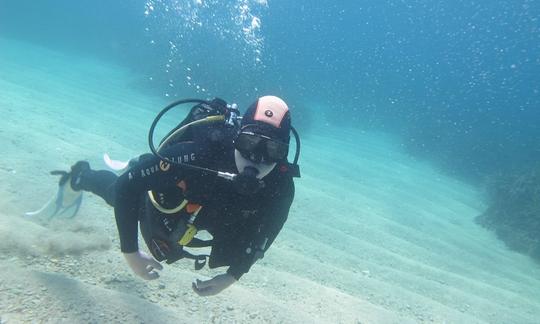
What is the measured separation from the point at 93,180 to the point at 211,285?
7.68ft

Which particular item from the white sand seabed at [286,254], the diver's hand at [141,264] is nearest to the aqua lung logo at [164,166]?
the diver's hand at [141,264]

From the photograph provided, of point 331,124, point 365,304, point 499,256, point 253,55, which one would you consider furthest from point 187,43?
point 365,304

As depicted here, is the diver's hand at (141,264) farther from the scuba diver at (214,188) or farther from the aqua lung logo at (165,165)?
the aqua lung logo at (165,165)

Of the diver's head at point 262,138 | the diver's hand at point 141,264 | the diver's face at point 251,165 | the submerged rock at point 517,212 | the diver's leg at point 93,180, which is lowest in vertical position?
the diver's hand at point 141,264

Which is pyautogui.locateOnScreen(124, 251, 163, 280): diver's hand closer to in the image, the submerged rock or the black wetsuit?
the black wetsuit

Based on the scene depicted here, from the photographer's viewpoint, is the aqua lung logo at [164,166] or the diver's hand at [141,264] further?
the diver's hand at [141,264]

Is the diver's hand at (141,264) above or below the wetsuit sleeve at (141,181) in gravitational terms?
below

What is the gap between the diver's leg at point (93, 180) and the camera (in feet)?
13.5

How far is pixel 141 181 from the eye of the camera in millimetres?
2535

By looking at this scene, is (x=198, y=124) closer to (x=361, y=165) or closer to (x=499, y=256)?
(x=499, y=256)

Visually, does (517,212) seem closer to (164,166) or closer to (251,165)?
(251,165)

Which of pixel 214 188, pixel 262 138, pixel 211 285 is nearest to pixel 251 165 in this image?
pixel 262 138

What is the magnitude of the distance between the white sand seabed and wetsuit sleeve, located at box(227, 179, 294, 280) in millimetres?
785

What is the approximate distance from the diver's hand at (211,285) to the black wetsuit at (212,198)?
70 millimetres
